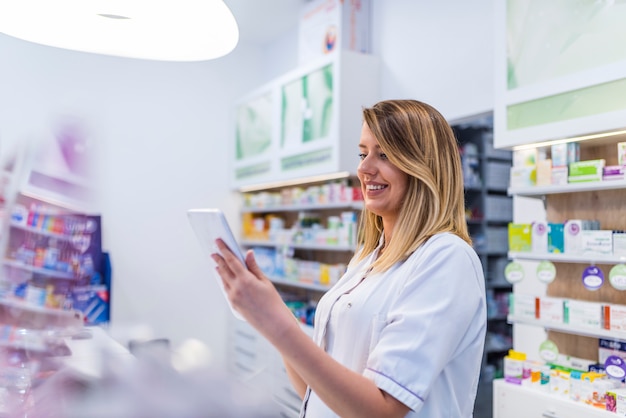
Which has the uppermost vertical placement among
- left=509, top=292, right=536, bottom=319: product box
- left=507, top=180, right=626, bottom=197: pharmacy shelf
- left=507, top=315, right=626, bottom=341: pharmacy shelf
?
left=507, top=180, right=626, bottom=197: pharmacy shelf

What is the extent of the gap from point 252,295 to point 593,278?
2.29m

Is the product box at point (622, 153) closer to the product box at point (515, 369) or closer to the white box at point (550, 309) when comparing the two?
the white box at point (550, 309)

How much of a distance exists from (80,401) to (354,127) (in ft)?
12.8

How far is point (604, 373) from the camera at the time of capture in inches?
106

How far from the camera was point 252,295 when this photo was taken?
0.98 metres

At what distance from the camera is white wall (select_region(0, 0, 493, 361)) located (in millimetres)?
5301

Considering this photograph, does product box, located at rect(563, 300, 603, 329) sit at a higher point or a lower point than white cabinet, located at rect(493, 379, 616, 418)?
higher

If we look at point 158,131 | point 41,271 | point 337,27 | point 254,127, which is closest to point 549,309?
point 337,27

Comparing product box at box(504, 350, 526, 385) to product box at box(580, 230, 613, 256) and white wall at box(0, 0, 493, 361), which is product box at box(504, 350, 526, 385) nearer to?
product box at box(580, 230, 613, 256)

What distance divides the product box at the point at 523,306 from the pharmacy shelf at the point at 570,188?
554 mm

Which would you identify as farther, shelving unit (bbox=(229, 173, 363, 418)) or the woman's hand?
shelving unit (bbox=(229, 173, 363, 418))

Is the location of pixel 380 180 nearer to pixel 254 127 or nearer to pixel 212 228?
pixel 212 228

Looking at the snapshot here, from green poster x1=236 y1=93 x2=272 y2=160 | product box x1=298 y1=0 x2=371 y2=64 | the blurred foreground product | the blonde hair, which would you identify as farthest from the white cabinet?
green poster x1=236 y1=93 x2=272 y2=160

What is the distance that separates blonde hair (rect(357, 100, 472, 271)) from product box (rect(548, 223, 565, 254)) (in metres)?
1.82
